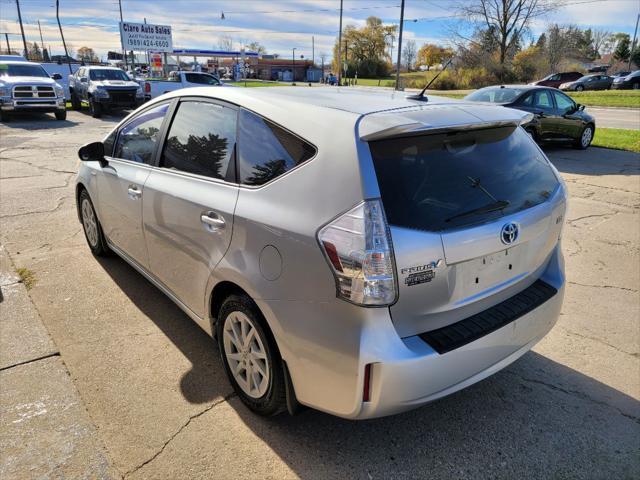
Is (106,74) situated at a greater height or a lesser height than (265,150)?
greater

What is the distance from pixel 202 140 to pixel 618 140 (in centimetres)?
1506

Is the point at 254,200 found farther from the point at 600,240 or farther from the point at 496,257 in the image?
the point at 600,240

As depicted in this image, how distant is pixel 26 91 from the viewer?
17781 mm

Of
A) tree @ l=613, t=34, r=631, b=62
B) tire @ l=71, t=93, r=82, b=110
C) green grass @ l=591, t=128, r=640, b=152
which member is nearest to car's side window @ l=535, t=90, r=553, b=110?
green grass @ l=591, t=128, r=640, b=152

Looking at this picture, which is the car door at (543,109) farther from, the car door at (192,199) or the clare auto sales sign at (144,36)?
the clare auto sales sign at (144,36)

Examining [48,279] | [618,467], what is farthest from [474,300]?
[48,279]

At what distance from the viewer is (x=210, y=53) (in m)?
78.4

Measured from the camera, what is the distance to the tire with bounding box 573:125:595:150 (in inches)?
500

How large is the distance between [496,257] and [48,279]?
4.01 meters

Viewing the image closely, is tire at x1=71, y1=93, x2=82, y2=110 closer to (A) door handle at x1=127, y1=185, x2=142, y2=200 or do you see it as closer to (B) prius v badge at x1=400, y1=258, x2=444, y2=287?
(A) door handle at x1=127, y1=185, x2=142, y2=200

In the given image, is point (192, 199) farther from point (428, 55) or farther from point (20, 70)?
point (428, 55)

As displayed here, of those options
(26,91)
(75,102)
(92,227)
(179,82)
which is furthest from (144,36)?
(92,227)

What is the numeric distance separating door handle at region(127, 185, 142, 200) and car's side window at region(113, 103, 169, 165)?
0.68 feet

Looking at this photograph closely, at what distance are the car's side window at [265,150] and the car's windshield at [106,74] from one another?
841 inches
